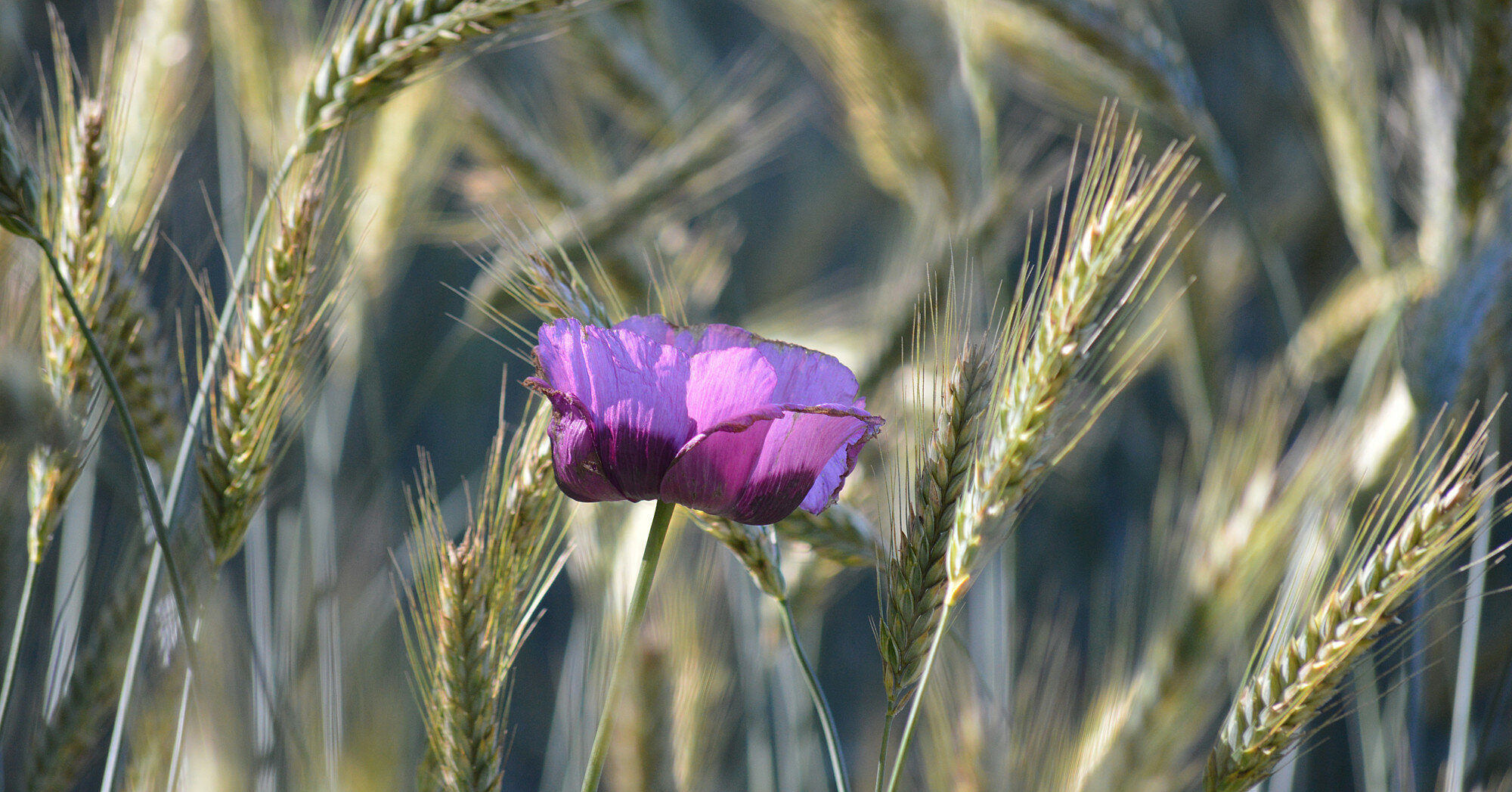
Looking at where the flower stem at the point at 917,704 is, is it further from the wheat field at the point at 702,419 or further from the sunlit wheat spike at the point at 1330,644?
the sunlit wheat spike at the point at 1330,644

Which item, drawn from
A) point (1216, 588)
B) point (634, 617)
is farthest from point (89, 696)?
point (1216, 588)

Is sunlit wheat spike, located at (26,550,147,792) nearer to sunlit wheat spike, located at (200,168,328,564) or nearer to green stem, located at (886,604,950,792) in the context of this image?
sunlit wheat spike, located at (200,168,328,564)

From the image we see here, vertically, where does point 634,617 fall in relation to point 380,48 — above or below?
below

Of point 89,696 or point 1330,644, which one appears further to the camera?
point 89,696

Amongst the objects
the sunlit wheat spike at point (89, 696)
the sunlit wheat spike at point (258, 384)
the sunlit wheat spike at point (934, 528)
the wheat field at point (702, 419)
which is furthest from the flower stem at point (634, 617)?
the sunlit wheat spike at point (89, 696)

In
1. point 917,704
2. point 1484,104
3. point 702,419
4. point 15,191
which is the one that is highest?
point 1484,104

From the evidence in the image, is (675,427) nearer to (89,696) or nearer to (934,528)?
(934,528)

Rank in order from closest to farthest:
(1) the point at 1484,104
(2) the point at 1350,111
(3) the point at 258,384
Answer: (3) the point at 258,384 < (1) the point at 1484,104 < (2) the point at 1350,111
